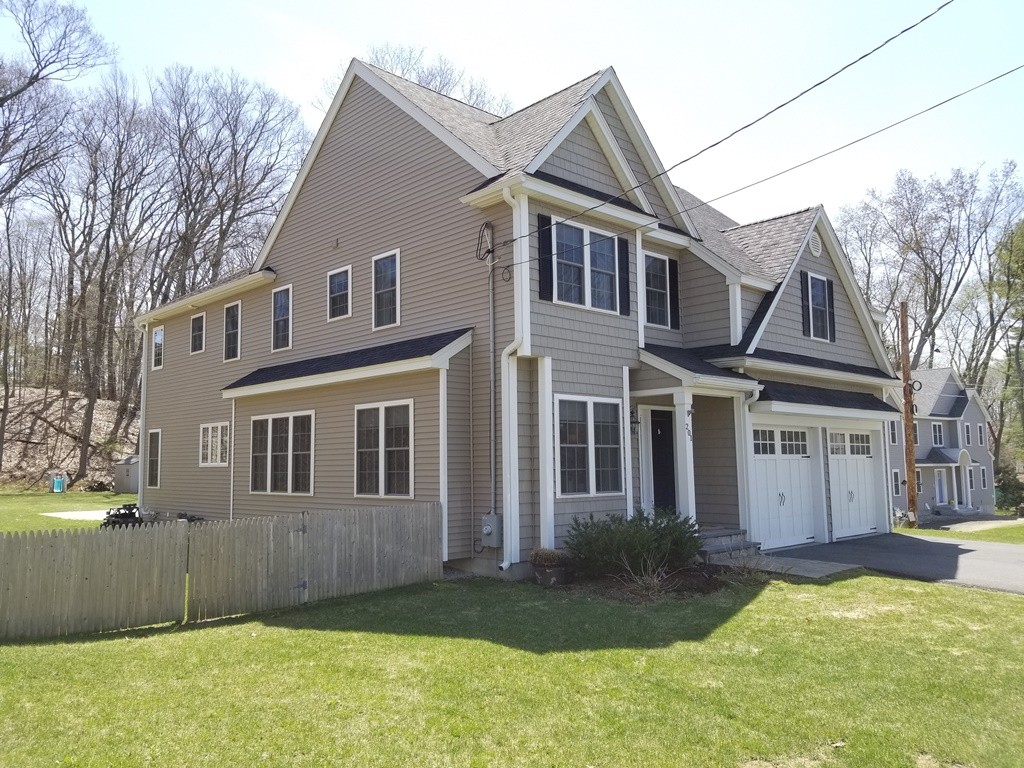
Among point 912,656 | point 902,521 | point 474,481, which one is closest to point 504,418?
point 474,481

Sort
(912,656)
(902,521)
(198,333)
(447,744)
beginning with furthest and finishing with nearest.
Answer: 1. (902,521)
2. (198,333)
3. (912,656)
4. (447,744)

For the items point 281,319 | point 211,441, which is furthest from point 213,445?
point 281,319

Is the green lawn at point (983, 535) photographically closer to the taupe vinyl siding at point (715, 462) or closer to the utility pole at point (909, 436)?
the utility pole at point (909, 436)

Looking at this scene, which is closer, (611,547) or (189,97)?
(611,547)

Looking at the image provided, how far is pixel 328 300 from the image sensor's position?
15.5 metres

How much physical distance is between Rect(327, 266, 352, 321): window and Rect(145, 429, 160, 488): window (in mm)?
8610

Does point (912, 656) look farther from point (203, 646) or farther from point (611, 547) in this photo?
point (203, 646)

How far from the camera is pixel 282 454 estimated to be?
15.5 metres

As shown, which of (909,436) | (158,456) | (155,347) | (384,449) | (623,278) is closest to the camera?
(384,449)

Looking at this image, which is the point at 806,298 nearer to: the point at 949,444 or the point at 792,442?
the point at 792,442

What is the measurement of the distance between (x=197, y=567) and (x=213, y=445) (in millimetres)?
10181

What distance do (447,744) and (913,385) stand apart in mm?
22139

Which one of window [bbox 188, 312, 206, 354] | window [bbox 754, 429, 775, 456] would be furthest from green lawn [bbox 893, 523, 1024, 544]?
window [bbox 188, 312, 206, 354]

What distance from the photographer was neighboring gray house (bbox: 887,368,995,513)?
1623 inches
